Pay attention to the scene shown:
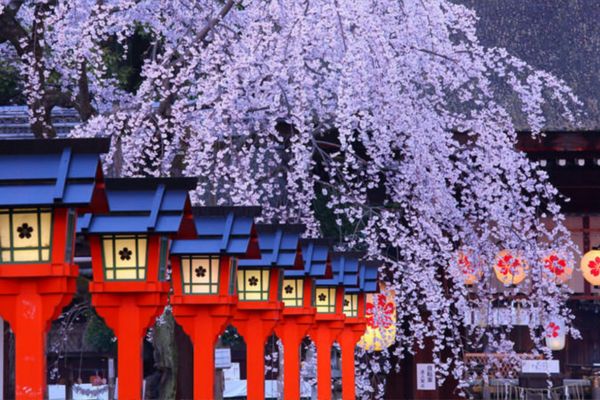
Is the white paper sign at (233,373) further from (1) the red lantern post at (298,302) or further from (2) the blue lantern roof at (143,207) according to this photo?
(2) the blue lantern roof at (143,207)

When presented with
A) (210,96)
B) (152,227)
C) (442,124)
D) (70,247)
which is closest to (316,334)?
(442,124)

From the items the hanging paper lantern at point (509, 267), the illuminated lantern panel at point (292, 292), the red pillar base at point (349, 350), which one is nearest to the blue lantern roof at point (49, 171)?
the illuminated lantern panel at point (292, 292)

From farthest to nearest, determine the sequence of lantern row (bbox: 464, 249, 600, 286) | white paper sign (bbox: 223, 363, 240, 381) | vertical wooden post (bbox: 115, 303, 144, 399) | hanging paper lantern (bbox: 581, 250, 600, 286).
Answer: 1. white paper sign (bbox: 223, 363, 240, 381)
2. hanging paper lantern (bbox: 581, 250, 600, 286)
3. lantern row (bbox: 464, 249, 600, 286)
4. vertical wooden post (bbox: 115, 303, 144, 399)

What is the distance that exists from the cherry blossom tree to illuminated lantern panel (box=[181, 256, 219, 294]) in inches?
96.6

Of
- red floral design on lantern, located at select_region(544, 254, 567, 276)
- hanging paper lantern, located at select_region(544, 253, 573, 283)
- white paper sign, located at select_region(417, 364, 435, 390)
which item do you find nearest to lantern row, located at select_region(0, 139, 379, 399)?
hanging paper lantern, located at select_region(544, 253, 573, 283)

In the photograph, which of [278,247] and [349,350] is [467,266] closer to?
[349,350]

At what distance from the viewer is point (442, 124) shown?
1364 centimetres

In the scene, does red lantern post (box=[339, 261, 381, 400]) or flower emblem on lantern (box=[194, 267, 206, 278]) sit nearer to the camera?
flower emblem on lantern (box=[194, 267, 206, 278])

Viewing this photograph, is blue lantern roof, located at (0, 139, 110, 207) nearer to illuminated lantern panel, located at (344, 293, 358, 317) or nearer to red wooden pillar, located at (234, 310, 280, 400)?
red wooden pillar, located at (234, 310, 280, 400)

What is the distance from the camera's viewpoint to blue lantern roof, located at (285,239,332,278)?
12.3 meters

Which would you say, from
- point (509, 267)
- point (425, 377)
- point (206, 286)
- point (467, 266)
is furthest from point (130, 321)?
point (425, 377)

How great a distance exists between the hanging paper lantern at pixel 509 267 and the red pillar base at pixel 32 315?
9.56 meters

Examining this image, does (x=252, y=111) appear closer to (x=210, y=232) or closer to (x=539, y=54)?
(x=210, y=232)

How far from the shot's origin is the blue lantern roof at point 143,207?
796 centimetres
